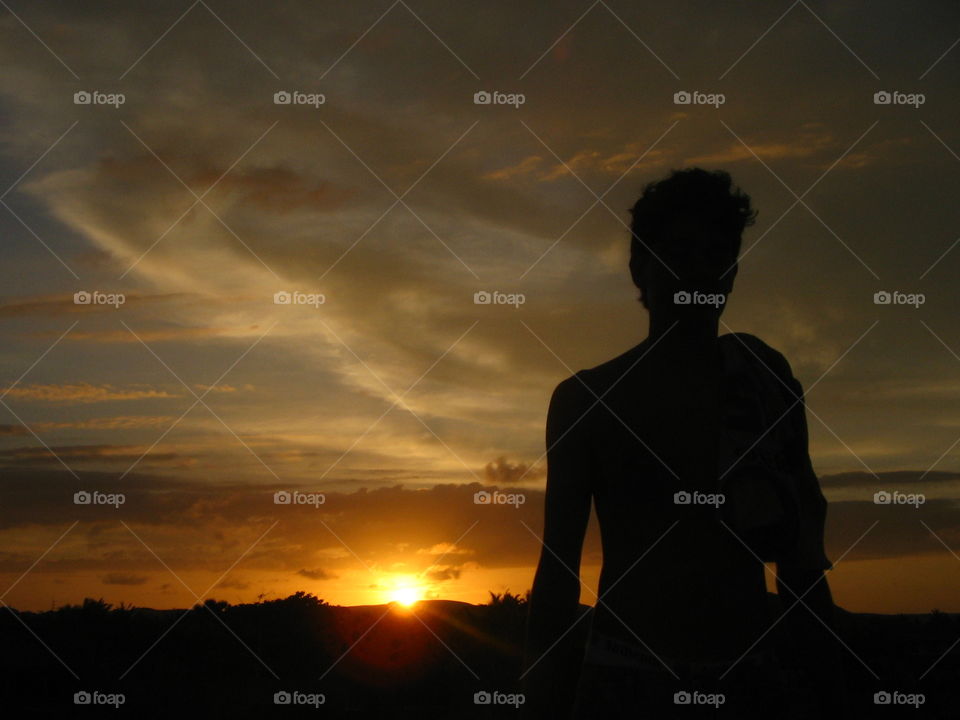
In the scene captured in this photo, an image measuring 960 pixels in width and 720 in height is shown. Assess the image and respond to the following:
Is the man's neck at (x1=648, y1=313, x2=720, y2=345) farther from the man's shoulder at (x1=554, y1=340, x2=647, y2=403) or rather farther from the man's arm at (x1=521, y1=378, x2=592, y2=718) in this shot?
the man's arm at (x1=521, y1=378, x2=592, y2=718)

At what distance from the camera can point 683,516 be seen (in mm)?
3734

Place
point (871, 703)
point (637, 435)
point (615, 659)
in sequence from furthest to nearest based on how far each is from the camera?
point (871, 703), point (637, 435), point (615, 659)

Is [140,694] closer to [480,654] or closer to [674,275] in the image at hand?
[480,654]

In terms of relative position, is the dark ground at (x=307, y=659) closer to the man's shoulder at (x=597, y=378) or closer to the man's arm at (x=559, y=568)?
the man's arm at (x=559, y=568)

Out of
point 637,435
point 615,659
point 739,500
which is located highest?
point 637,435

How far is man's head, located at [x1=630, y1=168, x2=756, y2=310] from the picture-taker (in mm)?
4055

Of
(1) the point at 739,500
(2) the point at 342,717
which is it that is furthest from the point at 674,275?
(2) the point at 342,717

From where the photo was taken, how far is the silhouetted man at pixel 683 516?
361 centimetres

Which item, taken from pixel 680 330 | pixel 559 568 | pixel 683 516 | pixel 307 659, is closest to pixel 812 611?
pixel 683 516

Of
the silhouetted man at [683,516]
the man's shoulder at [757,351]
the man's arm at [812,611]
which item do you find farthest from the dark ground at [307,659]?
the man's shoulder at [757,351]

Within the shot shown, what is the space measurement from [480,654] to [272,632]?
5.70ft

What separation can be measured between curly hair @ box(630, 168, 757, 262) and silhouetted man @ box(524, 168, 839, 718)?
16 mm

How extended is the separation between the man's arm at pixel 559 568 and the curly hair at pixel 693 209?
2.81ft

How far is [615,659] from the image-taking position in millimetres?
3607
